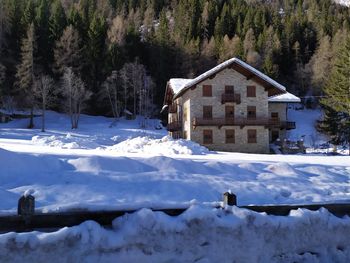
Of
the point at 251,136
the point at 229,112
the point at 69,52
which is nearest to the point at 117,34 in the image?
the point at 69,52

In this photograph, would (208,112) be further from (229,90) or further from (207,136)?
(229,90)

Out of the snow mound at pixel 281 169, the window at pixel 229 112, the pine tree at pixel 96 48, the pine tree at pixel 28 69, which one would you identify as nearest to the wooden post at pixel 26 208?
the snow mound at pixel 281 169

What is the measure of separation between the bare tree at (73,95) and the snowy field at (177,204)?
2812cm

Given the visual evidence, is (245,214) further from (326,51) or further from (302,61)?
(302,61)

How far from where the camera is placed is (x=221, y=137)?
36188 millimetres

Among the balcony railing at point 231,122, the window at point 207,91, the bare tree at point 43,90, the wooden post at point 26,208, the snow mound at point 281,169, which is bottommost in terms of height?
the snow mound at point 281,169

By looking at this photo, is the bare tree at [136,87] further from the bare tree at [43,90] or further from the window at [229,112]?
the window at [229,112]

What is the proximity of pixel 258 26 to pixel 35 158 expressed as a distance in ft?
257

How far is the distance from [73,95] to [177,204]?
50.3 m

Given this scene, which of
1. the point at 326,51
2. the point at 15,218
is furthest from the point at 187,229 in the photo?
the point at 326,51

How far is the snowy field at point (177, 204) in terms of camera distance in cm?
498

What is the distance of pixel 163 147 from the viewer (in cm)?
2675

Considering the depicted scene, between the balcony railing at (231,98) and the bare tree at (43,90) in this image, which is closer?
the balcony railing at (231,98)

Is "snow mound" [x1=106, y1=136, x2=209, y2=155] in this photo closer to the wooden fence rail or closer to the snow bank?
the snow bank
